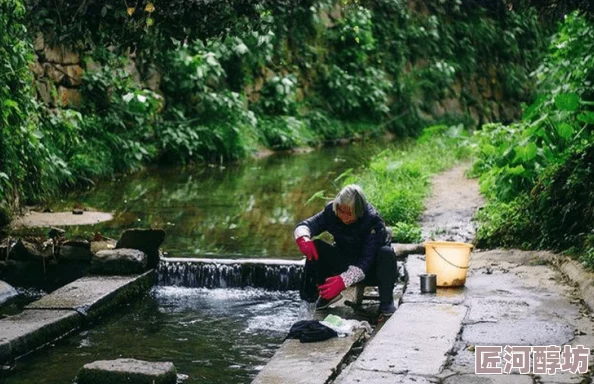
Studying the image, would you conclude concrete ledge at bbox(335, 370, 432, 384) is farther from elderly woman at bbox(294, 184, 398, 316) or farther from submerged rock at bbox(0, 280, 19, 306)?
submerged rock at bbox(0, 280, 19, 306)

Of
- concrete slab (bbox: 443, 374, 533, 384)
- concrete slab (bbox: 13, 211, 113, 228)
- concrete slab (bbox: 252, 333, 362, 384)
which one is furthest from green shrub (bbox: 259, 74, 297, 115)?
concrete slab (bbox: 443, 374, 533, 384)

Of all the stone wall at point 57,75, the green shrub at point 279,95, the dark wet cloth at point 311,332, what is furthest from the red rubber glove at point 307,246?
the green shrub at point 279,95

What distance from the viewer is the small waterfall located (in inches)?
344

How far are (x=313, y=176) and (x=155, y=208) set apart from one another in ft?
14.4

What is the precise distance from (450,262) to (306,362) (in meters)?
2.09

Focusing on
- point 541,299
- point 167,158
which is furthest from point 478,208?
point 167,158

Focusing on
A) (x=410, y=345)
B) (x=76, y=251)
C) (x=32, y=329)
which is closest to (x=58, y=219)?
(x=76, y=251)

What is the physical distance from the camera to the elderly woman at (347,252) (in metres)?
7.07

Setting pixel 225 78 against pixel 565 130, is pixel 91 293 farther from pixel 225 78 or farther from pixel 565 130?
pixel 225 78

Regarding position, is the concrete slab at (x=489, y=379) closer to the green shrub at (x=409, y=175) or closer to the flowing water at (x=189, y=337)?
the flowing water at (x=189, y=337)

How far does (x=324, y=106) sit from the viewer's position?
2427 centimetres

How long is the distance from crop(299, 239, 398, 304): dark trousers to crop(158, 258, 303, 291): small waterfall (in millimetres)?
1163

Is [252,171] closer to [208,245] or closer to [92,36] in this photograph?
[208,245]

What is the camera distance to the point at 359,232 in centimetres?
727
